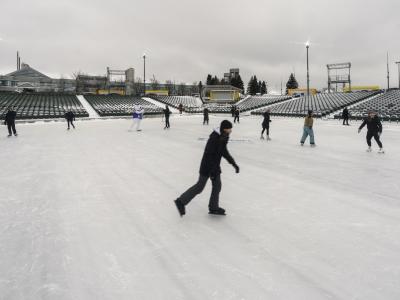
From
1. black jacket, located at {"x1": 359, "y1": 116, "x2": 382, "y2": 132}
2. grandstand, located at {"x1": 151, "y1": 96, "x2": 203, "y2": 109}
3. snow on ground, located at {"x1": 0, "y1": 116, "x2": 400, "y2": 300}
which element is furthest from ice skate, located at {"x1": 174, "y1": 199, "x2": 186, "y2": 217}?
grandstand, located at {"x1": 151, "y1": 96, "x2": 203, "y2": 109}

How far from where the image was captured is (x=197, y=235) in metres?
4.27

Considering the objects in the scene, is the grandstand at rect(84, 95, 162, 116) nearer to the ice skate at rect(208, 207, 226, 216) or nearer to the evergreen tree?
the ice skate at rect(208, 207, 226, 216)

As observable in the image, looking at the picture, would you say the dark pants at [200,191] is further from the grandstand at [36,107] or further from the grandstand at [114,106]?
the grandstand at [114,106]

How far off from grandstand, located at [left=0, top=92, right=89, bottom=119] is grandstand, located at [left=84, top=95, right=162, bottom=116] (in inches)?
100

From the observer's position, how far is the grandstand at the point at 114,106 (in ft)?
121

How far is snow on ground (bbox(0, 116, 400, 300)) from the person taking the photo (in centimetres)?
303

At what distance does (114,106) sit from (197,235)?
129ft

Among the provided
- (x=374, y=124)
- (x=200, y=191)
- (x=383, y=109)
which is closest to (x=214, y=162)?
(x=200, y=191)

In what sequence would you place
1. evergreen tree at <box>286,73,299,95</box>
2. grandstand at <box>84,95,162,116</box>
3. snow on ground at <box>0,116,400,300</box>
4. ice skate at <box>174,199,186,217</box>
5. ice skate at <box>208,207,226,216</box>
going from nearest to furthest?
snow on ground at <box>0,116,400,300</box>
ice skate at <box>174,199,186,217</box>
ice skate at <box>208,207,226,216</box>
grandstand at <box>84,95,162,116</box>
evergreen tree at <box>286,73,299,95</box>

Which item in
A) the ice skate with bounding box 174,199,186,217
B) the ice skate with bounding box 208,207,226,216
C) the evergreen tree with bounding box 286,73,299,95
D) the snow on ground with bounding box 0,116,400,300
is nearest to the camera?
the snow on ground with bounding box 0,116,400,300

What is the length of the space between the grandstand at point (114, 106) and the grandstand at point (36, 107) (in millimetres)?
2552

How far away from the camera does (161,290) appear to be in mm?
2951

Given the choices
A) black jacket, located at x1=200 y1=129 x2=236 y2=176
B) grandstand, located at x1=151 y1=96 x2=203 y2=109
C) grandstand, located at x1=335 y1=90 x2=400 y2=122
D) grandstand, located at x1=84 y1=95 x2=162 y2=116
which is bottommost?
black jacket, located at x1=200 y1=129 x2=236 y2=176

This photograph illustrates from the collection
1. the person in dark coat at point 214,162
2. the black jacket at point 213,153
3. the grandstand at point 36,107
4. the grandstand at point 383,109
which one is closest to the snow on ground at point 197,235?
the person in dark coat at point 214,162
